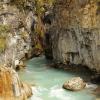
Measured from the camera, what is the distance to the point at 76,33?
25.2m

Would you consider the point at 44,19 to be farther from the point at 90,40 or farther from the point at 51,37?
the point at 90,40

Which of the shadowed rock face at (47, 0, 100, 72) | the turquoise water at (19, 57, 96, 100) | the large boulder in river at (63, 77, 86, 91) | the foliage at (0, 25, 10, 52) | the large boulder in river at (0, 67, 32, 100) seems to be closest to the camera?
the large boulder in river at (0, 67, 32, 100)

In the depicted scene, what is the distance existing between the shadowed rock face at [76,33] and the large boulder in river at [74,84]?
219cm

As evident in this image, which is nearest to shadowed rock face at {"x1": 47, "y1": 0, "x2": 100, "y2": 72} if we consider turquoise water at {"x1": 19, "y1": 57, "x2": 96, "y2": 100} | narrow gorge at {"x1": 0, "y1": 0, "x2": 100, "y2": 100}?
narrow gorge at {"x1": 0, "y1": 0, "x2": 100, "y2": 100}

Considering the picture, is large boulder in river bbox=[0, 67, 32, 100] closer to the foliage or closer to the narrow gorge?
the narrow gorge

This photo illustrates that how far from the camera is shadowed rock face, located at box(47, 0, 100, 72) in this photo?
23797mm

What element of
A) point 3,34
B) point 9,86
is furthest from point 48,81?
point 9,86

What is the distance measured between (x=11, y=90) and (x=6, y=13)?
8508 millimetres

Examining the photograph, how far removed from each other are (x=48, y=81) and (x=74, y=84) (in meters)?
2.30

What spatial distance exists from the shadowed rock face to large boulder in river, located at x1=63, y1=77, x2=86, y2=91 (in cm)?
219

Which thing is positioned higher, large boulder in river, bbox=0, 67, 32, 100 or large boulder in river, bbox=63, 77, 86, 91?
large boulder in river, bbox=0, 67, 32, 100

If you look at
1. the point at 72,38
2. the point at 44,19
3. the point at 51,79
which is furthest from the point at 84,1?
the point at 44,19

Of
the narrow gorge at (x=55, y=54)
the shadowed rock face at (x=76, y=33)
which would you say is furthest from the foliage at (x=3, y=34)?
the shadowed rock face at (x=76, y=33)

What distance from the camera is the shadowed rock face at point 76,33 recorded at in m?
23.8
